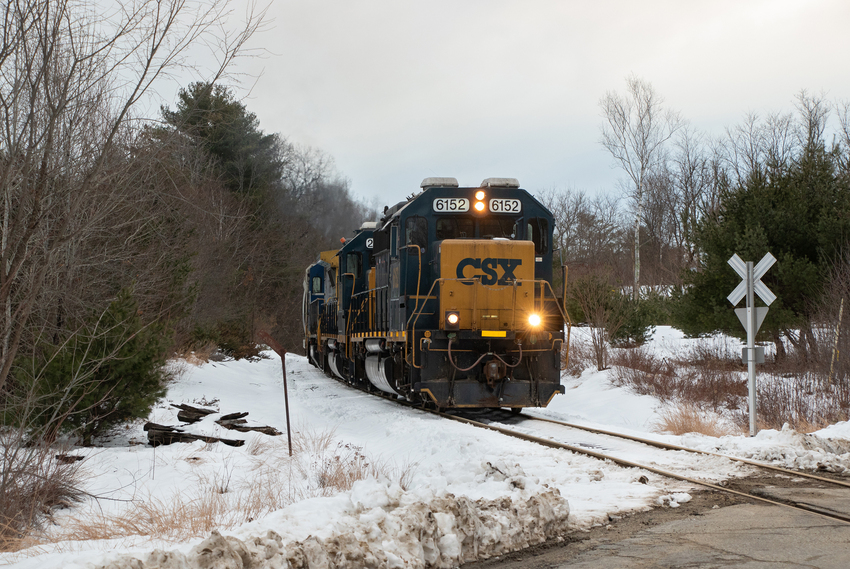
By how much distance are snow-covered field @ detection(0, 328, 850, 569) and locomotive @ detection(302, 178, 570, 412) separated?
3.07ft

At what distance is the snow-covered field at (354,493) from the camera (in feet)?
13.5

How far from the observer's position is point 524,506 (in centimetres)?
Answer: 504

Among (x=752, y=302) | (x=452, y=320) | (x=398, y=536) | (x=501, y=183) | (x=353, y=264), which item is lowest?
(x=398, y=536)

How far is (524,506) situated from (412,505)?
34.6 inches

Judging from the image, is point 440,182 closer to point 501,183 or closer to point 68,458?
point 501,183

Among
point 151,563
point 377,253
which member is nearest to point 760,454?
point 151,563

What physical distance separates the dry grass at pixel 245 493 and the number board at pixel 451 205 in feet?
14.1

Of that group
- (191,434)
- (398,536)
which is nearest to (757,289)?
(398,536)

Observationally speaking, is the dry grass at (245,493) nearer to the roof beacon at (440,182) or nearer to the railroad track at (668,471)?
the railroad track at (668,471)

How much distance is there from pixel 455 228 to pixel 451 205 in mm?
410

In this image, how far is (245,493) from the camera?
21.5ft

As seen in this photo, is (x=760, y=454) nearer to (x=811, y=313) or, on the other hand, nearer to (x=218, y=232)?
(x=811, y=313)

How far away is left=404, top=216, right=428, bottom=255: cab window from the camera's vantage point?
39.1ft

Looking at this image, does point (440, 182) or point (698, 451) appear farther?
point (440, 182)
